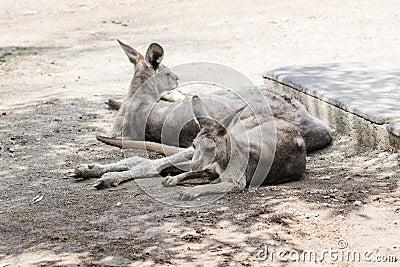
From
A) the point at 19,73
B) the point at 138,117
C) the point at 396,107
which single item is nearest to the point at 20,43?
the point at 19,73

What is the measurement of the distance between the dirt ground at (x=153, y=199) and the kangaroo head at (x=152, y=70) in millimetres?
623

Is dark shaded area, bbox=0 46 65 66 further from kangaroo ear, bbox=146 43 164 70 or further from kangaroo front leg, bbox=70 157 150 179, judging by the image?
kangaroo front leg, bbox=70 157 150 179

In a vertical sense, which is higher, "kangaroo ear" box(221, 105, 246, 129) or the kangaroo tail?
"kangaroo ear" box(221, 105, 246, 129)

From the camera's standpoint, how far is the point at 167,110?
5809mm

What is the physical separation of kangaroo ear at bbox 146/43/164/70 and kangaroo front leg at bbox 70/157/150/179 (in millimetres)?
1034

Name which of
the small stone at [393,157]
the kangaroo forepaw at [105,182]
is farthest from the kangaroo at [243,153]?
the small stone at [393,157]

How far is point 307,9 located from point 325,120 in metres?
5.13

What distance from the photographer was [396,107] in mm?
5543

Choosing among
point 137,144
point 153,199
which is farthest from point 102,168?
point 153,199

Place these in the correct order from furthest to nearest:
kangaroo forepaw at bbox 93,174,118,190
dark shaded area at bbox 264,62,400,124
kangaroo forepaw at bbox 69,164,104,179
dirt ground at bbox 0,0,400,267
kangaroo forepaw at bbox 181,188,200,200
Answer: dark shaded area at bbox 264,62,400,124
kangaroo forepaw at bbox 69,164,104,179
kangaroo forepaw at bbox 93,174,118,190
kangaroo forepaw at bbox 181,188,200,200
dirt ground at bbox 0,0,400,267

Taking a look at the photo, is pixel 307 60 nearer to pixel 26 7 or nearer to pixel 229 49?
pixel 229 49

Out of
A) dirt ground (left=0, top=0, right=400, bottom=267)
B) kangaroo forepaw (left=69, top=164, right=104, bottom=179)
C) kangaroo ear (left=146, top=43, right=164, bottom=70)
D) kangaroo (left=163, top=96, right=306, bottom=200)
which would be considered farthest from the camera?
kangaroo ear (left=146, top=43, right=164, bottom=70)

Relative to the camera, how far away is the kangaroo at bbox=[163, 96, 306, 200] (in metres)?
4.63

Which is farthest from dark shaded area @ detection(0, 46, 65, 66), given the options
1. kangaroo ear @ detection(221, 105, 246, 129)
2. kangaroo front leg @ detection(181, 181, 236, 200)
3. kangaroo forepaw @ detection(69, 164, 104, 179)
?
kangaroo front leg @ detection(181, 181, 236, 200)
